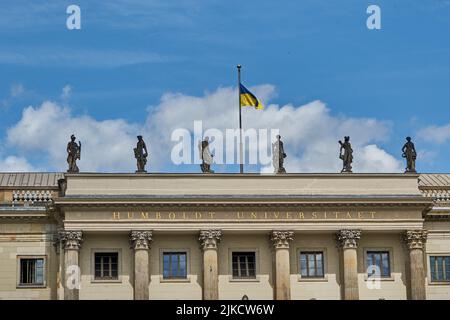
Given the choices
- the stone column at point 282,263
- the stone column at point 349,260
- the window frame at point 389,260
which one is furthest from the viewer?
the window frame at point 389,260

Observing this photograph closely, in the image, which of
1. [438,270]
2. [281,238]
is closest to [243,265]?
[281,238]

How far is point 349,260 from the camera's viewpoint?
61.4m

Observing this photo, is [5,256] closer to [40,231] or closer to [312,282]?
[40,231]

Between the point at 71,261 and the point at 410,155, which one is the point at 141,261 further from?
the point at 410,155

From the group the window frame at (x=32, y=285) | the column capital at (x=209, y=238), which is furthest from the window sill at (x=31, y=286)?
the column capital at (x=209, y=238)

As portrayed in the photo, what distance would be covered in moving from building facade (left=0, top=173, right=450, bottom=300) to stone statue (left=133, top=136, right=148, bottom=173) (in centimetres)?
95

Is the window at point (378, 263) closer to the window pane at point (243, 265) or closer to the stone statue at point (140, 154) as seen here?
the window pane at point (243, 265)

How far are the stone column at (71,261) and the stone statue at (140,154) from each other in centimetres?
571

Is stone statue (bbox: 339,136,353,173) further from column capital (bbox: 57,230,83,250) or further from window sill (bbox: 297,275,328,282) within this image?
column capital (bbox: 57,230,83,250)

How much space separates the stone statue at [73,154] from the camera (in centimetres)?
6253

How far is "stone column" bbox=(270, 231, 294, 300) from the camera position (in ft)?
199

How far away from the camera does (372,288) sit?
6234 cm
